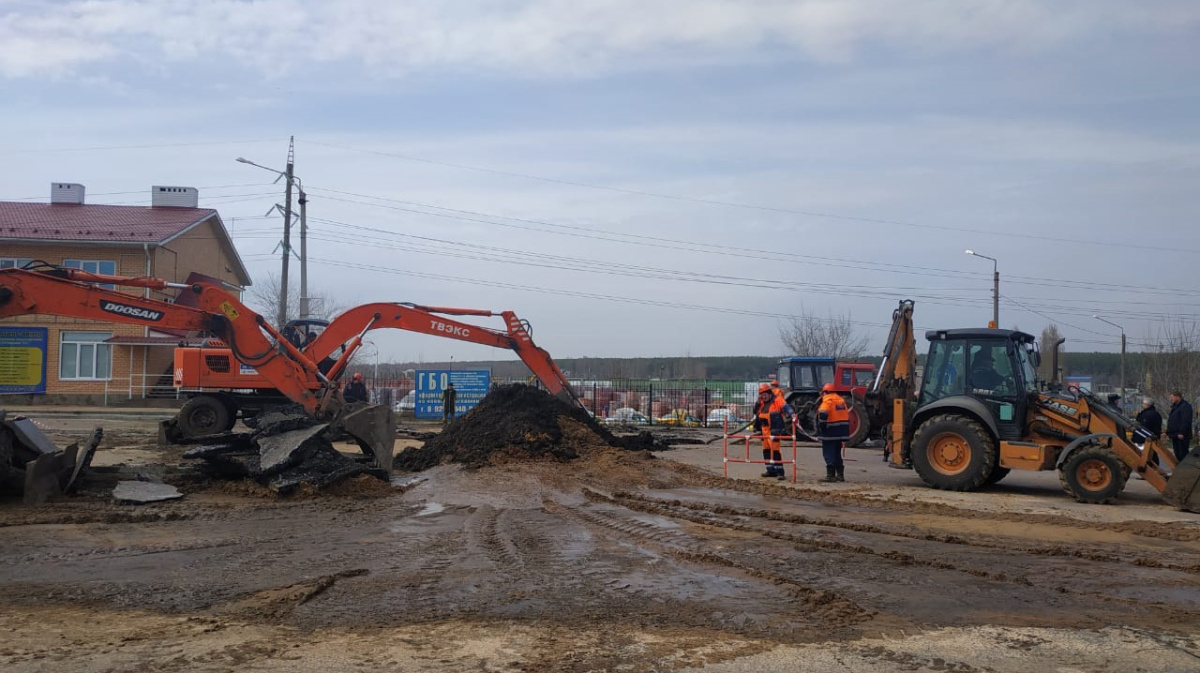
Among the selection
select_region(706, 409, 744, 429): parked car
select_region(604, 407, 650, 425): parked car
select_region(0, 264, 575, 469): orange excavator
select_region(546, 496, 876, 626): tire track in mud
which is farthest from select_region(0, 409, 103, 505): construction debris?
select_region(706, 409, 744, 429): parked car

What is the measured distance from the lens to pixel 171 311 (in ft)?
53.4

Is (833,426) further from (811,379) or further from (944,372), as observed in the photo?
(811,379)

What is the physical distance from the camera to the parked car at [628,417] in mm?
34053

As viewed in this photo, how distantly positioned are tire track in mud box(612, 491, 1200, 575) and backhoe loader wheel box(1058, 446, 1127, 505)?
12.8 ft

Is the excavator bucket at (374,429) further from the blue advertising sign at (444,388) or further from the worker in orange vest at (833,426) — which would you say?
the blue advertising sign at (444,388)

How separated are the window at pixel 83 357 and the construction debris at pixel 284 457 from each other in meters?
25.7

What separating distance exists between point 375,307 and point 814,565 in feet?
38.4

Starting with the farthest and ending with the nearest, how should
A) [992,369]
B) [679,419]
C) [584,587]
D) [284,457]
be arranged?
1. [679,419]
2. [992,369]
3. [284,457]
4. [584,587]

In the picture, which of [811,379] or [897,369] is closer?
[897,369]

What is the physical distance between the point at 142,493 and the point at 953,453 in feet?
37.1

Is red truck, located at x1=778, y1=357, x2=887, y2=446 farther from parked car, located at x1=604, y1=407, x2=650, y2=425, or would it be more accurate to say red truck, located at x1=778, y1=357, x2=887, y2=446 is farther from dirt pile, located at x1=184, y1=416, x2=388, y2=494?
dirt pile, located at x1=184, y1=416, x2=388, y2=494

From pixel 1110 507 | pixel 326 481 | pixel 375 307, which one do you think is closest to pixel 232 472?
pixel 326 481

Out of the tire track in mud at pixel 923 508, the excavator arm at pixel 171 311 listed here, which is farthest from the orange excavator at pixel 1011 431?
the excavator arm at pixel 171 311

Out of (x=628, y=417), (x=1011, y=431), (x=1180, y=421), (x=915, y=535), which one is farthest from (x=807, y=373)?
(x=915, y=535)
